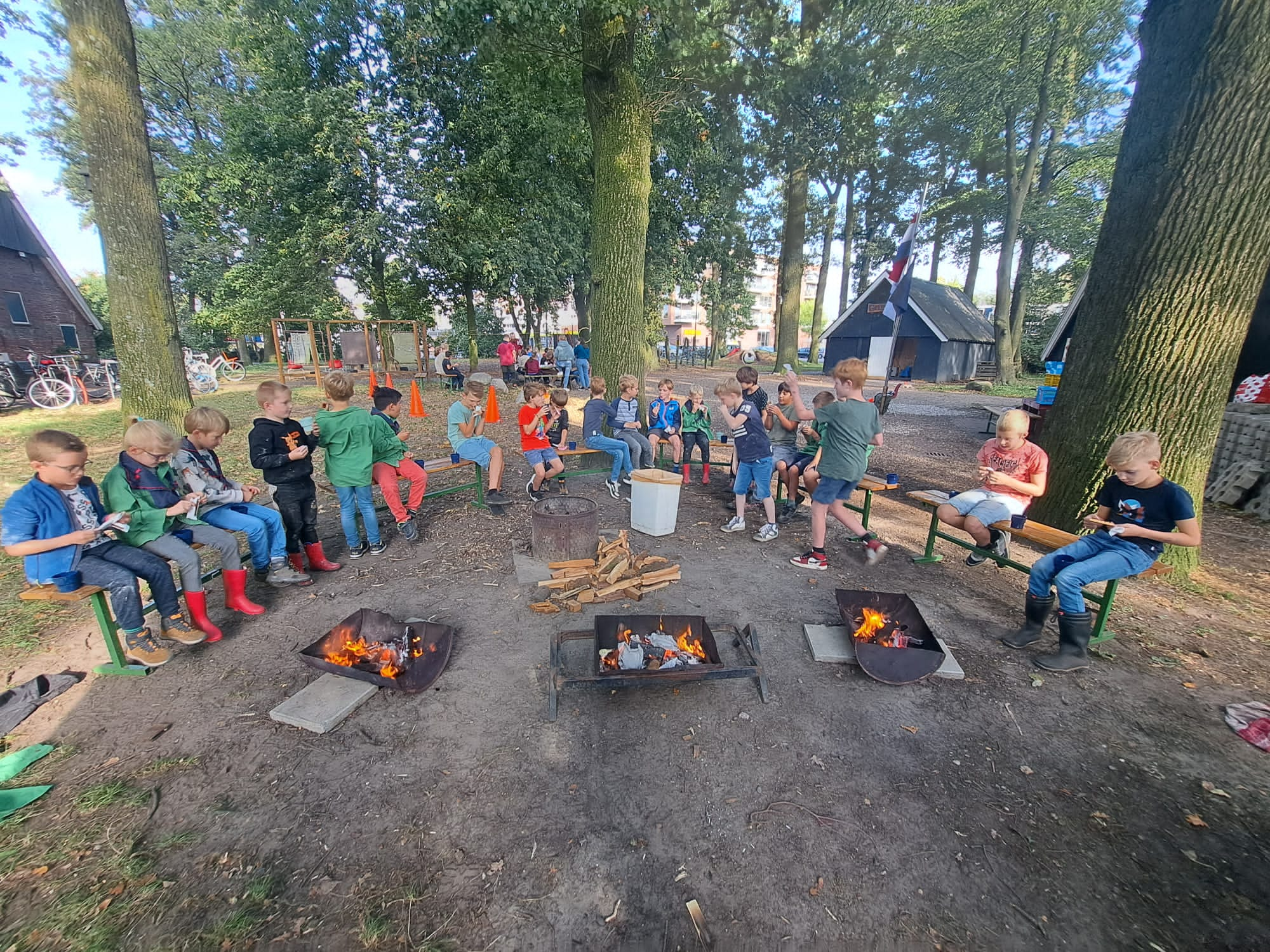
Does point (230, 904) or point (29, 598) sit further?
point (29, 598)

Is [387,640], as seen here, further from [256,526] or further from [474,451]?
[474,451]

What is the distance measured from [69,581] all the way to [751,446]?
18.0 ft

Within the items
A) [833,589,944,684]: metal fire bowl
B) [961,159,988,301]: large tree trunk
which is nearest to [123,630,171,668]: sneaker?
[833,589,944,684]: metal fire bowl

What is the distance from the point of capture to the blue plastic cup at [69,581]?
3258mm

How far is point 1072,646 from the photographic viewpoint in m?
3.74

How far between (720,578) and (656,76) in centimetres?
804

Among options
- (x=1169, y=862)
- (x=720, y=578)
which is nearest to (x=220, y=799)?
(x=720, y=578)

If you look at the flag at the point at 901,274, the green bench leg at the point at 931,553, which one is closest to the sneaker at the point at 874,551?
the green bench leg at the point at 931,553

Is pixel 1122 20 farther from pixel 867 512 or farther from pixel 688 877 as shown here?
pixel 688 877

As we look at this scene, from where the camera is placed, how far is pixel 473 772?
283 centimetres

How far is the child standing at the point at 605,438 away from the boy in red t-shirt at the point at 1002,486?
3939mm

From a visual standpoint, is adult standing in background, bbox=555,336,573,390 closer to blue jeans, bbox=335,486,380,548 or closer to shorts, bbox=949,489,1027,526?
blue jeans, bbox=335,486,380,548

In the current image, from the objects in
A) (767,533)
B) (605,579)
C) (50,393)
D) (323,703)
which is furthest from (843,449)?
(50,393)

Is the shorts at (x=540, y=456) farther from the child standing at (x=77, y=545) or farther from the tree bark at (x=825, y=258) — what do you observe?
the tree bark at (x=825, y=258)
